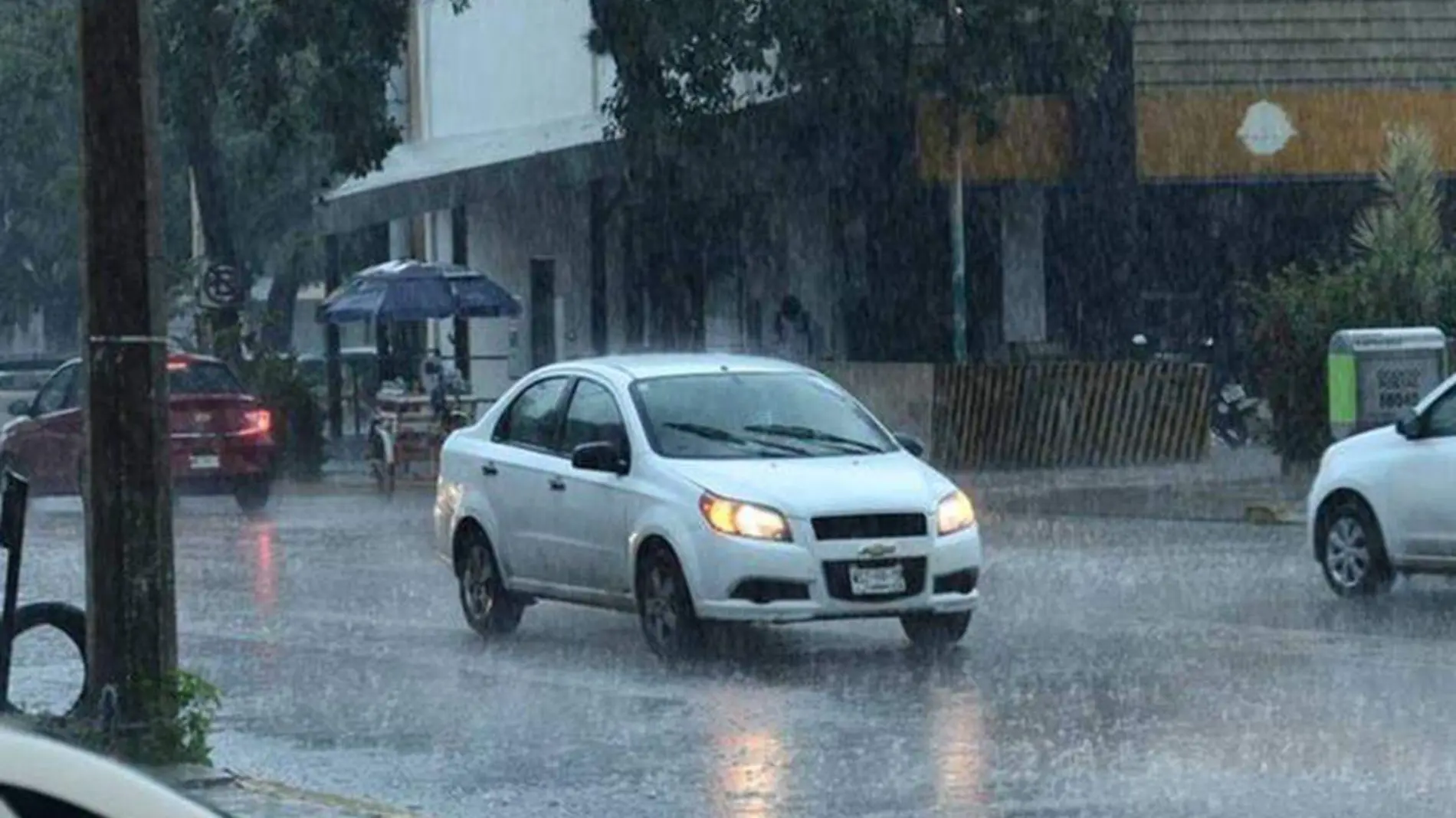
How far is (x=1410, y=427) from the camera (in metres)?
18.9

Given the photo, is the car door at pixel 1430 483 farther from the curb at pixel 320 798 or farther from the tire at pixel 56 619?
the curb at pixel 320 798

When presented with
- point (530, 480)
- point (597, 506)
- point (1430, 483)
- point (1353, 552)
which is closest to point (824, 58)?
point (1353, 552)

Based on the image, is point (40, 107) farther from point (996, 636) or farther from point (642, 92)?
point (996, 636)

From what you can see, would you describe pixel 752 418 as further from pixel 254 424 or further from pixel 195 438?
pixel 254 424

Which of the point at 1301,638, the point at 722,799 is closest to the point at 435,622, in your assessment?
the point at 1301,638

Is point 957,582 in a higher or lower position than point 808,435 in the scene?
lower

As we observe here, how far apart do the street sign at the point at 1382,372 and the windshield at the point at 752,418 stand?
9.28 metres

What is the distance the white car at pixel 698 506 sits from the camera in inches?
652

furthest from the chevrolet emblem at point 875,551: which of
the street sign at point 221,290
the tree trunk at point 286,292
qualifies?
the tree trunk at point 286,292

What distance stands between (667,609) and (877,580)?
1163 millimetres

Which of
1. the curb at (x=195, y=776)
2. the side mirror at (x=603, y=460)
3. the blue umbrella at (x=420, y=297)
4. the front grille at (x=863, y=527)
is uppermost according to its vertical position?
the blue umbrella at (x=420, y=297)

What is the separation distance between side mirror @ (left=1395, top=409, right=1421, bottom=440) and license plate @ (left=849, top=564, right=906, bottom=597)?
393 centimetres

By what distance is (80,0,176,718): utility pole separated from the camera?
455 inches

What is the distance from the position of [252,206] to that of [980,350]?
105ft
